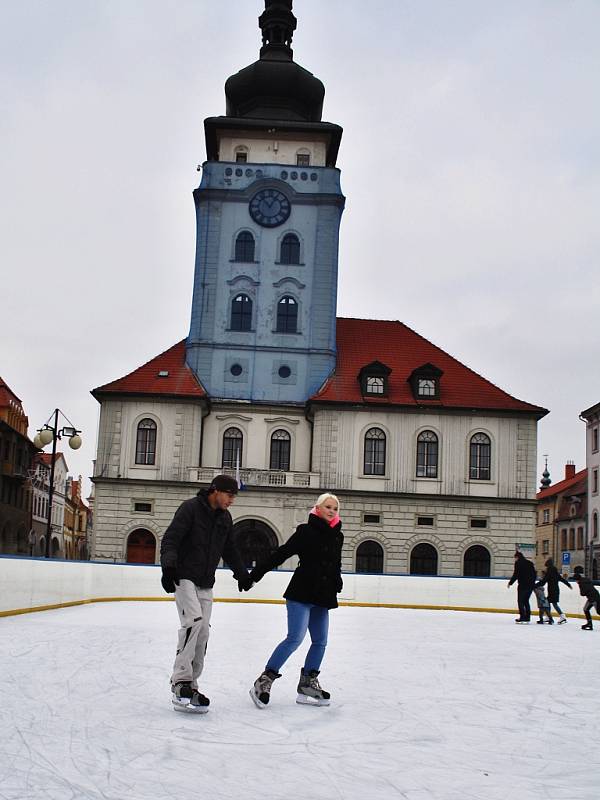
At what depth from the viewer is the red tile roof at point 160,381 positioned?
43.9 metres

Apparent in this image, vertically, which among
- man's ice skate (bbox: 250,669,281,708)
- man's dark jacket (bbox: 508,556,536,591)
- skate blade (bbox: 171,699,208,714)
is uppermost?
man's dark jacket (bbox: 508,556,536,591)

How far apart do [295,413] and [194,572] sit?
37076 millimetres

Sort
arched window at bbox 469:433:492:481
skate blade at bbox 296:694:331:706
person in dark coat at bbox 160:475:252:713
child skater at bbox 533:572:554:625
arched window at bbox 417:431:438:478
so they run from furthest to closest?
arched window at bbox 469:433:492:481 < arched window at bbox 417:431:438:478 < child skater at bbox 533:572:554:625 < skate blade at bbox 296:694:331:706 < person in dark coat at bbox 160:475:252:713

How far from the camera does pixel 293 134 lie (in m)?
48.2

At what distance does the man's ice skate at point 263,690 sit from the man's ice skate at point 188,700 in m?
0.47

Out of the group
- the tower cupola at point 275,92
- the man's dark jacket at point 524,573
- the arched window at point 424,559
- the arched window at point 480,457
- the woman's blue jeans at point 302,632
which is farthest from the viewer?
the tower cupola at point 275,92

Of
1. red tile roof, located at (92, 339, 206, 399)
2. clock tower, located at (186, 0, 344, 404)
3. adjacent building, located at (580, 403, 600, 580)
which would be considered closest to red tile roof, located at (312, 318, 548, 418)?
clock tower, located at (186, 0, 344, 404)

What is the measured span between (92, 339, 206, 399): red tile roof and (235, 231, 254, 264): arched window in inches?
220

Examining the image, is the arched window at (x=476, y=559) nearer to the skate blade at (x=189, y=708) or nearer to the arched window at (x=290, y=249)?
the arched window at (x=290, y=249)

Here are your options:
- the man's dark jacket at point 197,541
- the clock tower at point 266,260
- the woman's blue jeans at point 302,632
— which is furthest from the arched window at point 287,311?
the man's dark jacket at point 197,541

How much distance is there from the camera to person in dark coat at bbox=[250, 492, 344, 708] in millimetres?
8148

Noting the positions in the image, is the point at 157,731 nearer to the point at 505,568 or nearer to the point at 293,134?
the point at 505,568

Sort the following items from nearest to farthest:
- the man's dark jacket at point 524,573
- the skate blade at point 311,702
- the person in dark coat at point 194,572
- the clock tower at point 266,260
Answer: the person in dark coat at point 194,572 < the skate blade at point 311,702 < the man's dark jacket at point 524,573 < the clock tower at point 266,260

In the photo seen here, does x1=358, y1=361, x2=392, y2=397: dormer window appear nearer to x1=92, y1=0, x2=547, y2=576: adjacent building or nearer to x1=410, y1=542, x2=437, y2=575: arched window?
x1=92, y1=0, x2=547, y2=576: adjacent building
